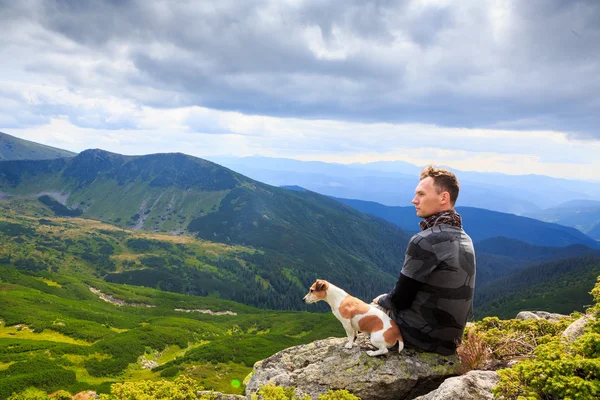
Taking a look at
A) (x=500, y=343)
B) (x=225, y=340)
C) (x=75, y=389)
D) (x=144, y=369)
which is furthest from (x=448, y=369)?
(x=225, y=340)

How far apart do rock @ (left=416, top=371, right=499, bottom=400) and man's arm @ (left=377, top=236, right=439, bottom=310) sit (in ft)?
6.77

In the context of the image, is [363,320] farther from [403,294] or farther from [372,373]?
[403,294]

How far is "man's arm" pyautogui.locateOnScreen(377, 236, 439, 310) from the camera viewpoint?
7841 mm

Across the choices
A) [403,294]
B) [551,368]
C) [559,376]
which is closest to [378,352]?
[403,294]

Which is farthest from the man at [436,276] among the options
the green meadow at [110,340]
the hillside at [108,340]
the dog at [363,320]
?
the hillside at [108,340]

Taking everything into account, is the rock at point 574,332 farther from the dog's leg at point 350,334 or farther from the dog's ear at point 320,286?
the dog's ear at point 320,286

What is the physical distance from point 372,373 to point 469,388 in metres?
2.55

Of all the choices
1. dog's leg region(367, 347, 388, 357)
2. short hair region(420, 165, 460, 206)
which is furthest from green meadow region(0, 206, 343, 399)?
short hair region(420, 165, 460, 206)

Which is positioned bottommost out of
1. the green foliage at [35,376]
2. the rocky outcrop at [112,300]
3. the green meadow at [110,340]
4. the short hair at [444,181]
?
the rocky outcrop at [112,300]

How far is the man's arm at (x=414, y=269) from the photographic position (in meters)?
7.84

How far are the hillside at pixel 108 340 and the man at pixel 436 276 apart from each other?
1051 inches

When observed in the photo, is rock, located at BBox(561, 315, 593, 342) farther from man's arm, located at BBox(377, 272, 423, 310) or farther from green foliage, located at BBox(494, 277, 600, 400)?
man's arm, located at BBox(377, 272, 423, 310)

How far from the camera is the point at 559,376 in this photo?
194 inches

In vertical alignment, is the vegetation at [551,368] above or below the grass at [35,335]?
above
